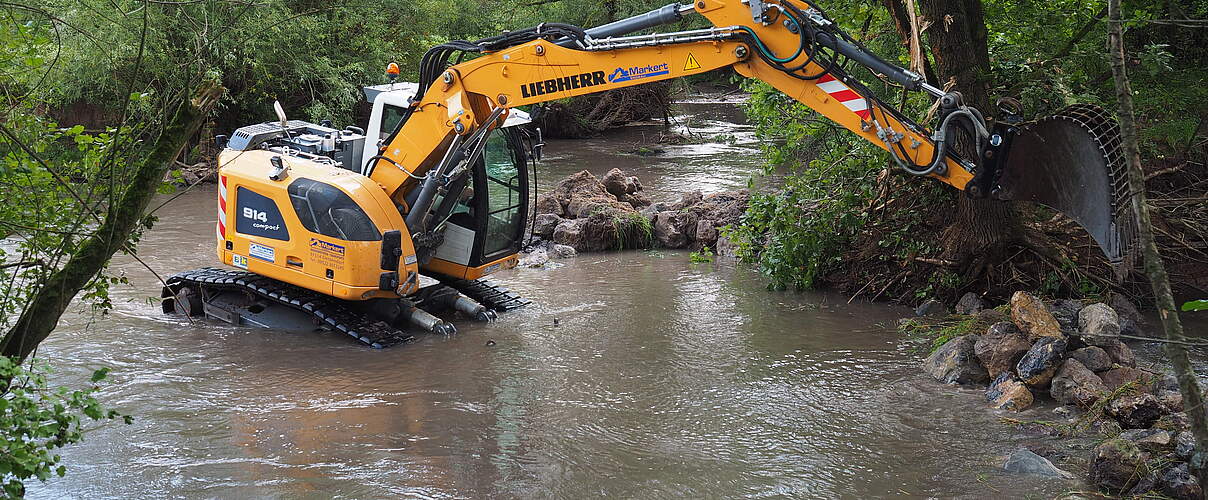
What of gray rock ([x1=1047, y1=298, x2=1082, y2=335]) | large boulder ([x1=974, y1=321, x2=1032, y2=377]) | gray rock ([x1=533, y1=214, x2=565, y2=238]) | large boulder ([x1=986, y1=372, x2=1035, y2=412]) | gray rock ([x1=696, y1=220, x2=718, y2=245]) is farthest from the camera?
gray rock ([x1=533, y1=214, x2=565, y2=238])

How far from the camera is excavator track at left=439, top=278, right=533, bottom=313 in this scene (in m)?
9.11

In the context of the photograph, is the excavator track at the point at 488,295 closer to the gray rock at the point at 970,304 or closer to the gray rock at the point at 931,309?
the gray rock at the point at 931,309

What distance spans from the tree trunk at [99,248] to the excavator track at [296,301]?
13.4 ft

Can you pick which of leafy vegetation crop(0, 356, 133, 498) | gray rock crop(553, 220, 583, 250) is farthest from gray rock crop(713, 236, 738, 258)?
leafy vegetation crop(0, 356, 133, 498)

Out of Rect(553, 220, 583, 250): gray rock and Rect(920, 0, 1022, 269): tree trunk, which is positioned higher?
Rect(920, 0, 1022, 269): tree trunk

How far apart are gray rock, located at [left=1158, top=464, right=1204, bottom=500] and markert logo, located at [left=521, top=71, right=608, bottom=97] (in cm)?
445

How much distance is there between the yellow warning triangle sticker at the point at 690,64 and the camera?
708cm

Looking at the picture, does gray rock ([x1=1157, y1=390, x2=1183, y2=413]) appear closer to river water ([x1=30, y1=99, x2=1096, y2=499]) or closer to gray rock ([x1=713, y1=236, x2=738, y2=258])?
river water ([x1=30, y1=99, x2=1096, y2=499])

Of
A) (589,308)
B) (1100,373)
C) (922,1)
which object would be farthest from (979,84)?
(589,308)

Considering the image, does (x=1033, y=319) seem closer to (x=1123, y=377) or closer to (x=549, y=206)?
(x=1123, y=377)

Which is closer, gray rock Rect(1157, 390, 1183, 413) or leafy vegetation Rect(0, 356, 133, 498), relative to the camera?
leafy vegetation Rect(0, 356, 133, 498)

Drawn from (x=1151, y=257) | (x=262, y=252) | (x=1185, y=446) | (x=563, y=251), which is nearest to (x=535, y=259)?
(x=563, y=251)

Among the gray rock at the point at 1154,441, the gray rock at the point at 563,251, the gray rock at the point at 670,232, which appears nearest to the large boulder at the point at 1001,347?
the gray rock at the point at 1154,441

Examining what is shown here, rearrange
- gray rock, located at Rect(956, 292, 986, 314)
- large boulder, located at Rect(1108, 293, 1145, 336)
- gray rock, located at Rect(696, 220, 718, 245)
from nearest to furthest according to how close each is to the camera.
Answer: large boulder, located at Rect(1108, 293, 1145, 336) < gray rock, located at Rect(956, 292, 986, 314) < gray rock, located at Rect(696, 220, 718, 245)
